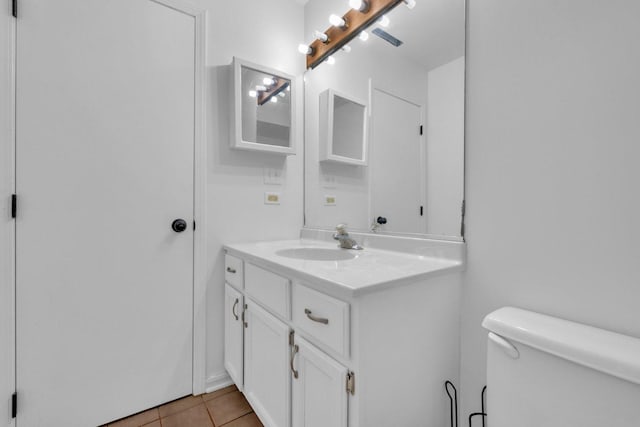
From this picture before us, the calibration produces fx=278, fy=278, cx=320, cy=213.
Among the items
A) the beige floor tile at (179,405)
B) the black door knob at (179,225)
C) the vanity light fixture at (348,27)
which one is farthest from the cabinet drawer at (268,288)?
the vanity light fixture at (348,27)

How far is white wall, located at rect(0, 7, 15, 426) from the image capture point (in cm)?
109

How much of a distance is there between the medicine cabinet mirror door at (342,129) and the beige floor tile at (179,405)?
154cm

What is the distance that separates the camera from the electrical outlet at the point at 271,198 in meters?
1.75

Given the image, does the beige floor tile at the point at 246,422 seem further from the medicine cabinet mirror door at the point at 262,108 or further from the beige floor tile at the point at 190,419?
the medicine cabinet mirror door at the point at 262,108

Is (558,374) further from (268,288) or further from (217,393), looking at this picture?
(217,393)

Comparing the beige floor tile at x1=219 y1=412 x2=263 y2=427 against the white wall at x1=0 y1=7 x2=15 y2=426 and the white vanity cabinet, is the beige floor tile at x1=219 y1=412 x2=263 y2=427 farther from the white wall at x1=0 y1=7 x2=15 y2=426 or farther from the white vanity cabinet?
the white wall at x1=0 y1=7 x2=15 y2=426

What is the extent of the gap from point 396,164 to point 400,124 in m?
0.19

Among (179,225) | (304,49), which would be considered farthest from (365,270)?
(304,49)

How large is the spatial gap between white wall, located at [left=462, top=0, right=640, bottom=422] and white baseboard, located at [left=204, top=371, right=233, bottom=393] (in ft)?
4.10

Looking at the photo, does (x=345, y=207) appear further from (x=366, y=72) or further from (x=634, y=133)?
(x=634, y=133)

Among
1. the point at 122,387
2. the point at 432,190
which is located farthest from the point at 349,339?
the point at 122,387

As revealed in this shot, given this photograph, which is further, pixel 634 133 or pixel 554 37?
pixel 554 37

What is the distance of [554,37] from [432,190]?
595 mm

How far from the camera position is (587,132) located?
2.53ft
